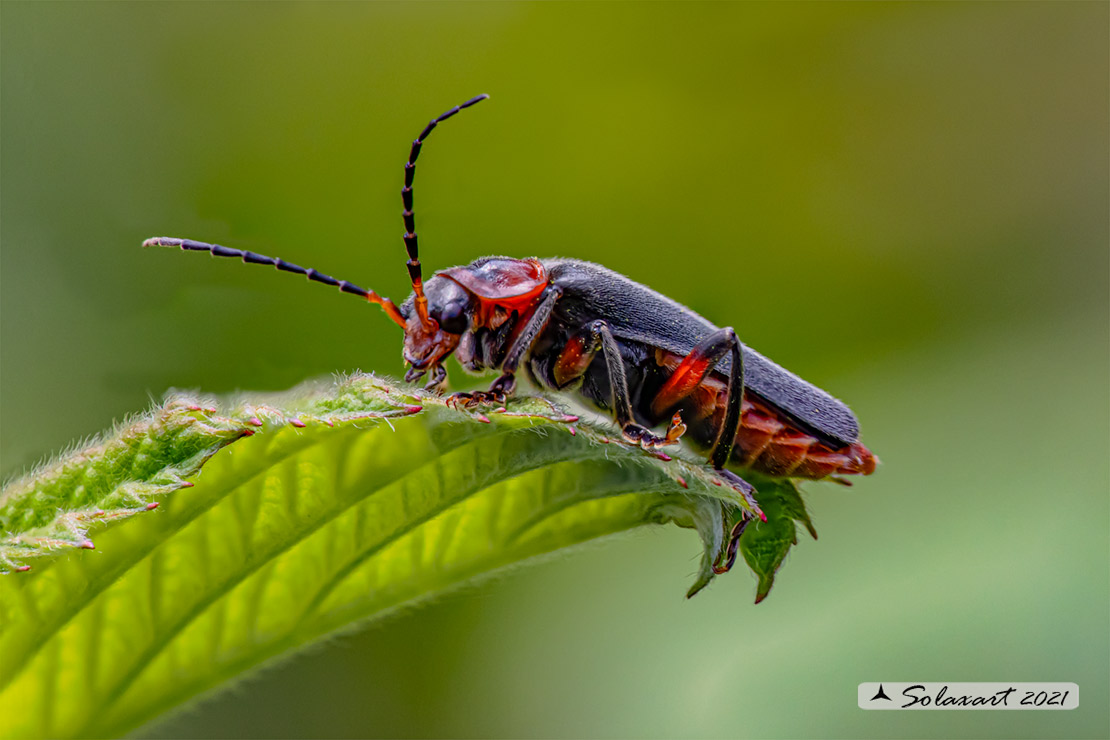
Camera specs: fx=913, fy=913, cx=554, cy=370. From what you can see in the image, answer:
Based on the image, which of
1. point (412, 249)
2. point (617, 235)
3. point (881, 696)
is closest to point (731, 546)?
point (881, 696)

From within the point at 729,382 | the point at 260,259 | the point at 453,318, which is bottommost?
the point at 729,382

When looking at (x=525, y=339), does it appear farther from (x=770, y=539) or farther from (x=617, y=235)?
(x=617, y=235)

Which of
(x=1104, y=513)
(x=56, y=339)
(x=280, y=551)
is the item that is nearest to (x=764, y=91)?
(x=1104, y=513)

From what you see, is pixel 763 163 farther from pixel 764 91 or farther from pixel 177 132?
pixel 177 132

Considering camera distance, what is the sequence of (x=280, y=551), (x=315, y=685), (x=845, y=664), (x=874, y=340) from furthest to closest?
(x=874, y=340), (x=315, y=685), (x=845, y=664), (x=280, y=551)

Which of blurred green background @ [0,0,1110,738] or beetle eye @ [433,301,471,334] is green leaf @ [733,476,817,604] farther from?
beetle eye @ [433,301,471,334]

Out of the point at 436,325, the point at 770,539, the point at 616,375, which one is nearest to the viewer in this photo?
the point at 770,539
